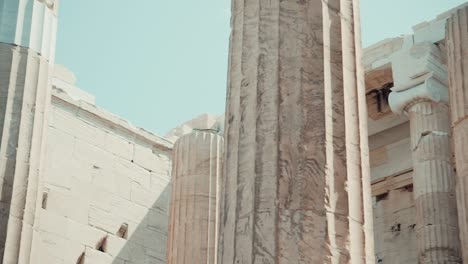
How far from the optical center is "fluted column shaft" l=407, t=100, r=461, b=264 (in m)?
17.5

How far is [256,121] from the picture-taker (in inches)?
376

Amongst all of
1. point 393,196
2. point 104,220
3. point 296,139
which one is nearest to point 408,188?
point 393,196

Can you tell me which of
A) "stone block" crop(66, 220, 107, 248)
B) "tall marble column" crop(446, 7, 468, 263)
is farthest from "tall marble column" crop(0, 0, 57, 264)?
"stone block" crop(66, 220, 107, 248)

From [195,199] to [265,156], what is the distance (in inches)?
328

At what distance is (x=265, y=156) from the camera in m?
9.34

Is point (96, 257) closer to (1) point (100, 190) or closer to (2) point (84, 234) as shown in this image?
(2) point (84, 234)

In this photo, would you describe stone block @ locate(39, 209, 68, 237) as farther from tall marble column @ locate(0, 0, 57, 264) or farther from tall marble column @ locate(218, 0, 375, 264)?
tall marble column @ locate(218, 0, 375, 264)

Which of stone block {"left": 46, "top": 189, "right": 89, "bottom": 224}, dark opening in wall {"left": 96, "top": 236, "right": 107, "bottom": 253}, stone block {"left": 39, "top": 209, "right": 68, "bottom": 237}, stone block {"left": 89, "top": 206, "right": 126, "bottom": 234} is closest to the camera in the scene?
stone block {"left": 39, "top": 209, "right": 68, "bottom": 237}

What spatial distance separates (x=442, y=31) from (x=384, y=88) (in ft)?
8.71

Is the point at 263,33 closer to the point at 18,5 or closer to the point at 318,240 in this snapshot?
the point at 318,240

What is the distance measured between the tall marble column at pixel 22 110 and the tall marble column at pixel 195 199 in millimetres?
4001

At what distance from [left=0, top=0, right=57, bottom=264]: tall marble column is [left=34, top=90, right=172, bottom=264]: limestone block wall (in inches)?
234

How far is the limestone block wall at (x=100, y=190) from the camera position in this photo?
20031mm

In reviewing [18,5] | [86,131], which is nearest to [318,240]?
[18,5]
